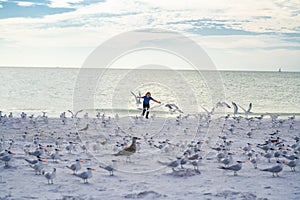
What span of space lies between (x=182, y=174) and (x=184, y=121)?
44.6 feet

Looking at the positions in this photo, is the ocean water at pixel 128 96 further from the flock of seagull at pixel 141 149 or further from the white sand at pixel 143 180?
the white sand at pixel 143 180

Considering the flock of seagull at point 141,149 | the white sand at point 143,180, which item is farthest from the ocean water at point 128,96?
the white sand at point 143,180

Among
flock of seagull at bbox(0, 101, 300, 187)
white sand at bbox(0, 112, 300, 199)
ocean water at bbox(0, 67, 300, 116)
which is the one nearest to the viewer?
white sand at bbox(0, 112, 300, 199)

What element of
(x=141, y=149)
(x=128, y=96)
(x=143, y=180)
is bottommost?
(x=143, y=180)

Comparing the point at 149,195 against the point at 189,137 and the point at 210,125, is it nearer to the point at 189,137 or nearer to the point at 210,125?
the point at 189,137

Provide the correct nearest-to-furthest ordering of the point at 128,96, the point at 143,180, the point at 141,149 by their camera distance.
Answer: the point at 143,180, the point at 141,149, the point at 128,96

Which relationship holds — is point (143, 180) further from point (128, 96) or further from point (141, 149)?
point (128, 96)

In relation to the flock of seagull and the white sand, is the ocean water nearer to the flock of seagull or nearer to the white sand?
the flock of seagull

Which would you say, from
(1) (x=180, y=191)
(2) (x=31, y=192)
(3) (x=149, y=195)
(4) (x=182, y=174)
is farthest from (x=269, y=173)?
(2) (x=31, y=192)

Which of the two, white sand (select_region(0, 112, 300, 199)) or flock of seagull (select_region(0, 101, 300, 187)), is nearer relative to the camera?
white sand (select_region(0, 112, 300, 199))

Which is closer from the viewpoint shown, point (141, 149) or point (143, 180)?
point (143, 180)

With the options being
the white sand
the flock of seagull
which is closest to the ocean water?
the flock of seagull

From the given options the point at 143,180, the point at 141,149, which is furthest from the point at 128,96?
the point at 143,180

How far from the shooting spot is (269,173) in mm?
11266
